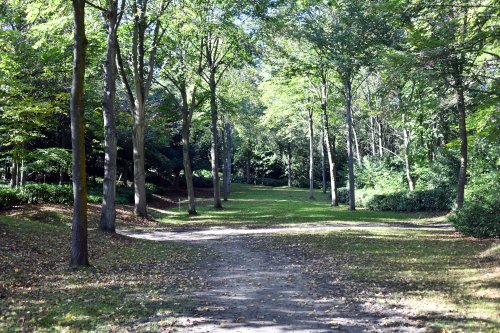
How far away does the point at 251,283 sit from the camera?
27.9ft

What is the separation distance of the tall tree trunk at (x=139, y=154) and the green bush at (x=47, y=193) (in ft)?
12.8

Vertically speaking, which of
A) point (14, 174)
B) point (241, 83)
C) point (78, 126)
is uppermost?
point (241, 83)

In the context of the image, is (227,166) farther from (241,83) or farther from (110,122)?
(110,122)

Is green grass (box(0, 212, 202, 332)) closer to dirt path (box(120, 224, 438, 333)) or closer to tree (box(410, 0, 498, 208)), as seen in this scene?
dirt path (box(120, 224, 438, 333))

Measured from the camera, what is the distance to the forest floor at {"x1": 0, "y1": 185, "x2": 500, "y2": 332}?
6004 mm

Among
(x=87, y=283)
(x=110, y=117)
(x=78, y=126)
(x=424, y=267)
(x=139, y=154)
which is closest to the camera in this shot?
(x=87, y=283)

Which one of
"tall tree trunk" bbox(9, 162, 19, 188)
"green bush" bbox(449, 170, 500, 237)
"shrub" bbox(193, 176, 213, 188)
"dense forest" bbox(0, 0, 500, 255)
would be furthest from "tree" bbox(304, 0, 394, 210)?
"shrub" bbox(193, 176, 213, 188)

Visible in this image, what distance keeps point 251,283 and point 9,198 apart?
15142mm

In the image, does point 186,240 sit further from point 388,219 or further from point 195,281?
point 388,219

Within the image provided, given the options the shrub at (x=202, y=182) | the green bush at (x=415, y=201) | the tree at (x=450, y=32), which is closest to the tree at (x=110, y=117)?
the tree at (x=450, y=32)

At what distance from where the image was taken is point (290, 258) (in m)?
11.6

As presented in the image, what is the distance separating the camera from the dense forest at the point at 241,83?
40.4 feet

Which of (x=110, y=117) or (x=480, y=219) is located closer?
(x=110, y=117)

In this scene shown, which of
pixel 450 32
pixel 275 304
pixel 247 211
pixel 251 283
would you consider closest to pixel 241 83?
pixel 247 211
